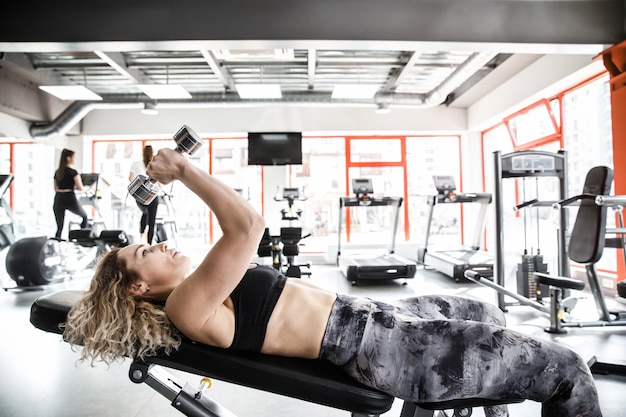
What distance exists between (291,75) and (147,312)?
5.50 meters

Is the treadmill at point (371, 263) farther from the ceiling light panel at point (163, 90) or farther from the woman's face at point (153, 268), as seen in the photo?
the woman's face at point (153, 268)

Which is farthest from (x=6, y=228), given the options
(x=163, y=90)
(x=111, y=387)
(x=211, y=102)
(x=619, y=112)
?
(x=619, y=112)

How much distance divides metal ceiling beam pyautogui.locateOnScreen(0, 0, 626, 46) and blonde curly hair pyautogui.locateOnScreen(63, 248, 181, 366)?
2.96m

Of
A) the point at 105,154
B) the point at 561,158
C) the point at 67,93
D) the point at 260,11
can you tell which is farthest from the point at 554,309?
the point at 105,154

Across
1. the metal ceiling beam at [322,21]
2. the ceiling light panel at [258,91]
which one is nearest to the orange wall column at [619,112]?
the metal ceiling beam at [322,21]

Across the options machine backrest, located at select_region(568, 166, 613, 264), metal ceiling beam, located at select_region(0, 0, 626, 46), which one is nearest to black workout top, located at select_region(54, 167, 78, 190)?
metal ceiling beam, located at select_region(0, 0, 626, 46)

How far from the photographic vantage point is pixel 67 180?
5.10 meters

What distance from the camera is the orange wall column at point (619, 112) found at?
3617 mm

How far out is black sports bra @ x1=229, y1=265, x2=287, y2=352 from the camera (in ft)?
3.54

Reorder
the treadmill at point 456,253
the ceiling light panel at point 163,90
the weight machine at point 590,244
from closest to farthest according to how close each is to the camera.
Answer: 1. the weight machine at point 590,244
2. the treadmill at point 456,253
3. the ceiling light panel at point 163,90

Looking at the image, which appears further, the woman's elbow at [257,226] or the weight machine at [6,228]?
the weight machine at [6,228]

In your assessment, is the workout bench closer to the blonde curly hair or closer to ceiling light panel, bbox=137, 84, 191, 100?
the blonde curly hair

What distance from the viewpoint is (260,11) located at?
3521 mm

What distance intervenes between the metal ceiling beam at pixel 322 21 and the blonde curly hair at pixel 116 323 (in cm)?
296
